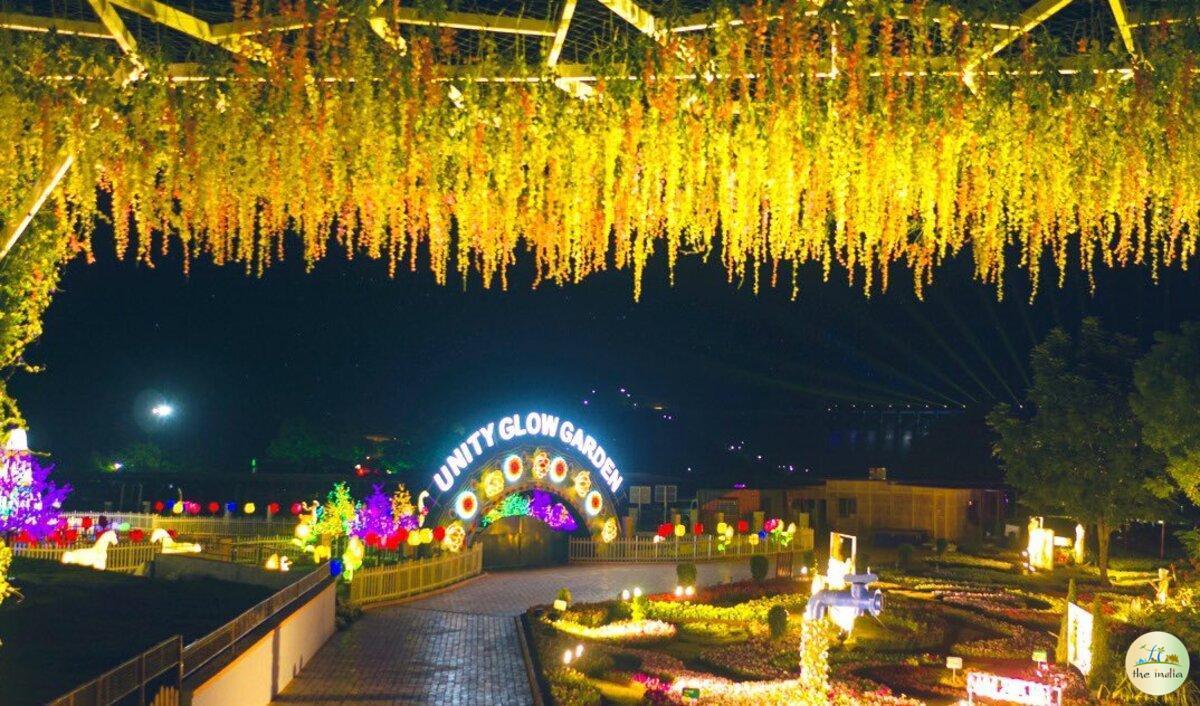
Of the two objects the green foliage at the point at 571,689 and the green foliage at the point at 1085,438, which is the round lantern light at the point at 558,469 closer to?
the green foliage at the point at 1085,438

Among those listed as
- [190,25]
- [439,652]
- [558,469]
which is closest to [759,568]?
[558,469]

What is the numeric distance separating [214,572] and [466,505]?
7.85 m

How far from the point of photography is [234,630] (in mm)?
11828

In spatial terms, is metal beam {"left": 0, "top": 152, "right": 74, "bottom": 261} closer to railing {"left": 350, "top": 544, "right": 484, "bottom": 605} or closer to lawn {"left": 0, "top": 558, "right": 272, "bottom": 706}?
lawn {"left": 0, "top": 558, "right": 272, "bottom": 706}

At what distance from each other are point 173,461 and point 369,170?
49902 mm

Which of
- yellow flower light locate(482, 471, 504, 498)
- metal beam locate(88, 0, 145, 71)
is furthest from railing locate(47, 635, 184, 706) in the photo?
yellow flower light locate(482, 471, 504, 498)

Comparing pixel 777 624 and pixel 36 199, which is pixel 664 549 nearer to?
pixel 777 624

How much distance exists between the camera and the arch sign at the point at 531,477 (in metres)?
30.3

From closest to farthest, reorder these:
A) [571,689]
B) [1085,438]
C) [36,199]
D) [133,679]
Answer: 1. [36,199]
2. [133,679]
3. [571,689]
4. [1085,438]

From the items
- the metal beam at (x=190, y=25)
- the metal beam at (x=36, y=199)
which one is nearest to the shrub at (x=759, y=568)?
the metal beam at (x=190, y=25)

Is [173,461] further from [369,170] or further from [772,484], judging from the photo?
[369,170]

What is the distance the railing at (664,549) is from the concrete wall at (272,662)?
16088 millimetres

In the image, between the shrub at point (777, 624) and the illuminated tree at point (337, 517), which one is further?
the illuminated tree at point (337, 517)
